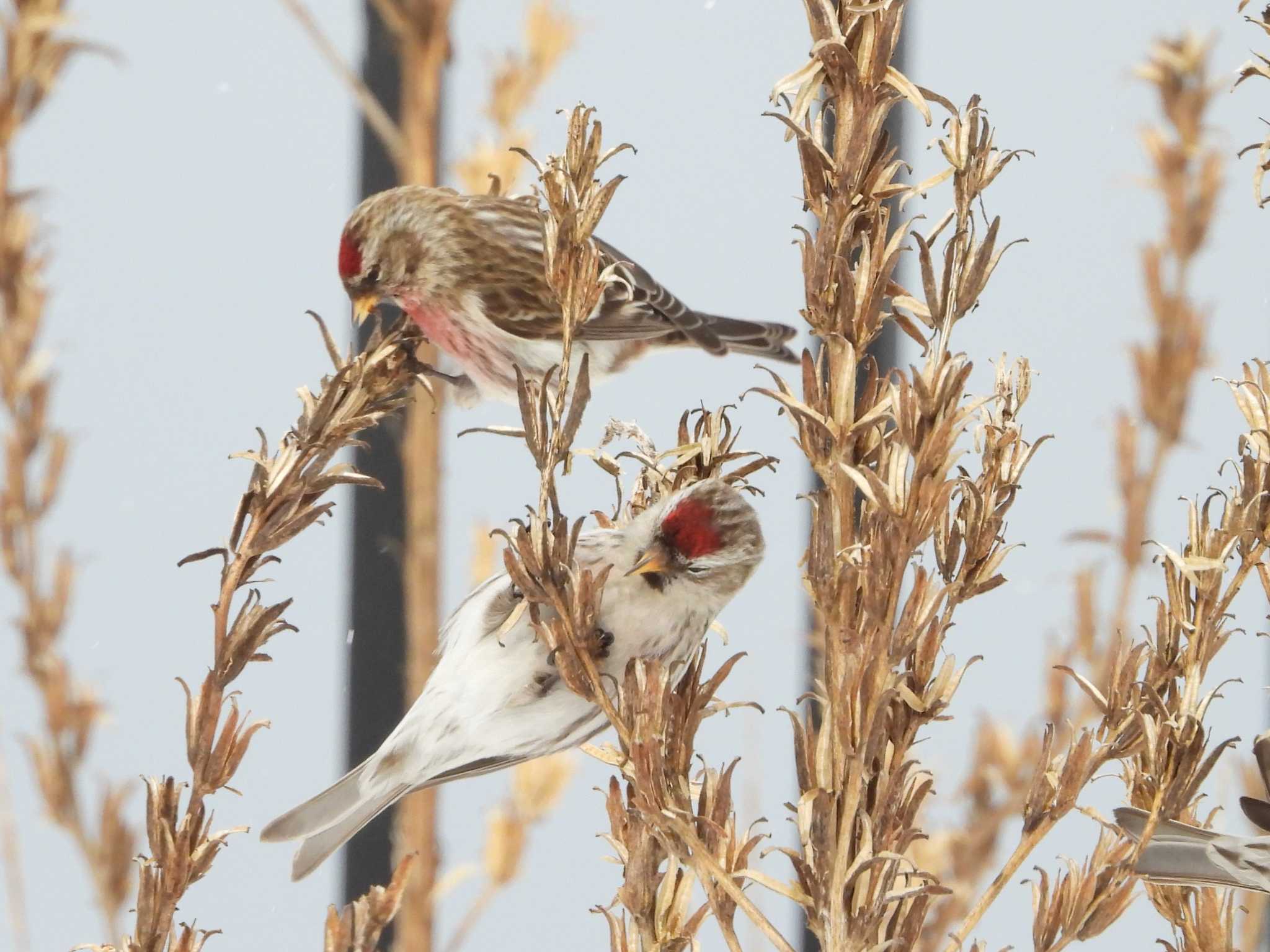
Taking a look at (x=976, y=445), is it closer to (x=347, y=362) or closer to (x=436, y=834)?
(x=347, y=362)

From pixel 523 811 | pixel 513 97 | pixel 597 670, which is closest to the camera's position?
pixel 597 670

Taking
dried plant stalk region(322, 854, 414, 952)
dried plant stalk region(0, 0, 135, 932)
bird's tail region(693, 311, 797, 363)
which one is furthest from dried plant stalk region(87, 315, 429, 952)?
dried plant stalk region(0, 0, 135, 932)

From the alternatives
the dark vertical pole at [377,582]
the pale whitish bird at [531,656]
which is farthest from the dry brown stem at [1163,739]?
the dark vertical pole at [377,582]

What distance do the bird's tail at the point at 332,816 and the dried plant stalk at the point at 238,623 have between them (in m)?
0.09

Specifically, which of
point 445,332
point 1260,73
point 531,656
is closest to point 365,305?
point 445,332

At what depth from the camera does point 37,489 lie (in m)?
0.76

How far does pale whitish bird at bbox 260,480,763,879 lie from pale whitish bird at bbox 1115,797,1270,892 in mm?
133

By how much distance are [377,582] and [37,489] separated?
0.19m

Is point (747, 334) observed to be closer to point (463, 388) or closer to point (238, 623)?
point (463, 388)

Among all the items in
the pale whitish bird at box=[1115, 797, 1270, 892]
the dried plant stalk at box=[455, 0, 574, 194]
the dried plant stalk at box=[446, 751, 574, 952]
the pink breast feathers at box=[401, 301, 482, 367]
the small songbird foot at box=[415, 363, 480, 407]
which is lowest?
the dried plant stalk at box=[446, 751, 574, 952]

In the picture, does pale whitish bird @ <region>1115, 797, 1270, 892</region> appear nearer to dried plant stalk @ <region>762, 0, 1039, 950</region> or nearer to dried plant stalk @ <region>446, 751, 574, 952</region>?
dried plant stalk @ <region>762, 0, 1039, 950</region>

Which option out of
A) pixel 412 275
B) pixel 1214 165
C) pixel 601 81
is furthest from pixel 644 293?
pixel 1214 165

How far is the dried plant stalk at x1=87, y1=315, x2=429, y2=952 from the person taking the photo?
37cm

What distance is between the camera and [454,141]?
788 millimetres
